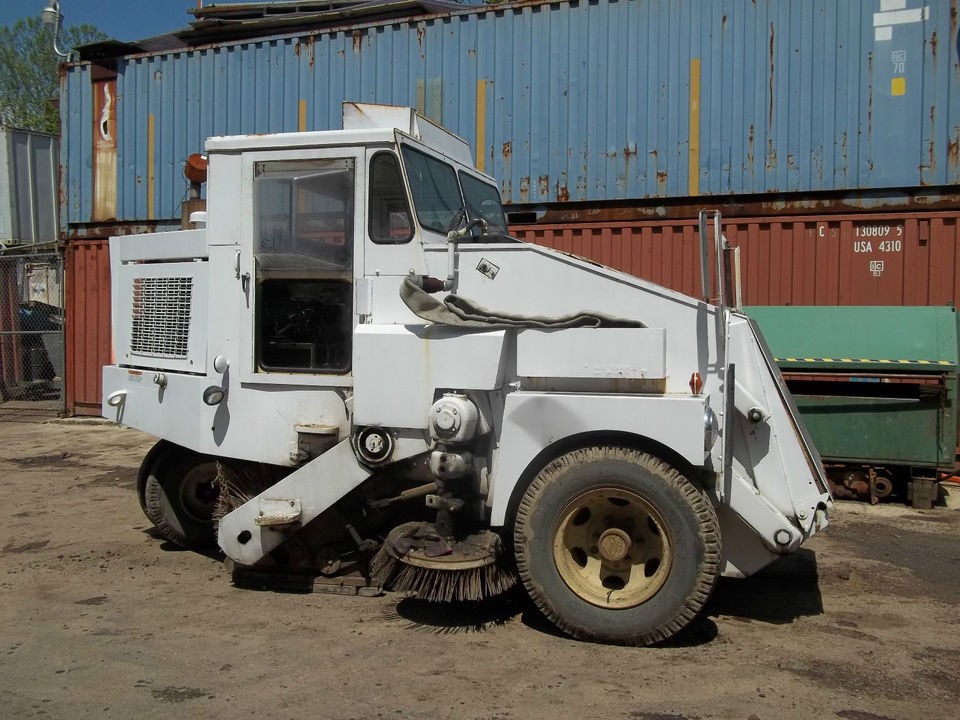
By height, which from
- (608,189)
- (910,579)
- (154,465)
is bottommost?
(910,579)

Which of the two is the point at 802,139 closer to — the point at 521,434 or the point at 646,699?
the point at 521,434

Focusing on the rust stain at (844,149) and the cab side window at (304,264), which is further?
the rust stain at (844,149)

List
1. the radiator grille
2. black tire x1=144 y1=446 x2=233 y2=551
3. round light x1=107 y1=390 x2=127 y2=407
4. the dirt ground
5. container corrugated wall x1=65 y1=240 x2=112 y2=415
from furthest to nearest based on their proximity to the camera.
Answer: container corrugated wall x1=65 y1=240 x2=112 y2=415
black tire x1=144 y1=446 x2=233 y2=551
round light x1=107 y1=390 x2=127 y2=407
the radiator grille
the dirt ground

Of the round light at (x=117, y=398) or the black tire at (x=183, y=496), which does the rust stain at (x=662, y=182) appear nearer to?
the black tire at (x=183, y=496)

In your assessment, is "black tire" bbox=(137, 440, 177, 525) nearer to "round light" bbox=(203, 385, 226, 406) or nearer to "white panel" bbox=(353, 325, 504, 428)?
"round light" bbox=(203, 385, 226, 406)

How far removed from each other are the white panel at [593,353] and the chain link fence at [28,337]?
11541 millimetres

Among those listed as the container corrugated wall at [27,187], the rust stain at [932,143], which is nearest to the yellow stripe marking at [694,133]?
the rust stain at [932,143]

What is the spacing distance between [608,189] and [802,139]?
2141mm

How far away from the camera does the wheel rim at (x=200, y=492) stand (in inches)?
222

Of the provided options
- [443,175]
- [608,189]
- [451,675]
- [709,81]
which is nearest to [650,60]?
[709,81]

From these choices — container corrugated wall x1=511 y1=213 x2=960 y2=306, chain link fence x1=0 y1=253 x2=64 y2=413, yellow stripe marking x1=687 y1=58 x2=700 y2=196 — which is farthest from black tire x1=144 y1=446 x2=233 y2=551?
chain link fence x1=0 y1=253 x2=64 y2=413

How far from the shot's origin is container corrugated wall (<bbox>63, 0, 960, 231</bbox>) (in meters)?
8.62

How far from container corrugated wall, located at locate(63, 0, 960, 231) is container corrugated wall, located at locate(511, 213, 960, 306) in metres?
0.41

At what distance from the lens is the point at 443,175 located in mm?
4812
